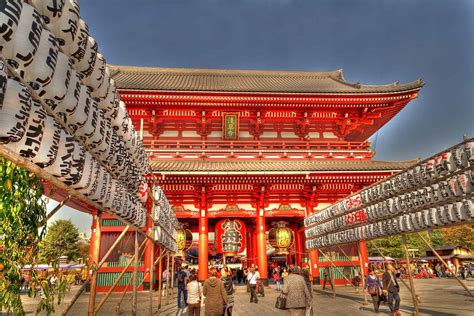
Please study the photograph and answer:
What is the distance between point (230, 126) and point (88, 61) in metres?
14.8

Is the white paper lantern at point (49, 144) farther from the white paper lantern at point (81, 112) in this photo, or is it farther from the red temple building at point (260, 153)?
the red temple building at point (260, 153)

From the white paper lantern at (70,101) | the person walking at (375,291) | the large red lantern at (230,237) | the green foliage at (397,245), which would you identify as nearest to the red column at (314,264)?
the large red lantern at (230,237)

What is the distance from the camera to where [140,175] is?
703cm

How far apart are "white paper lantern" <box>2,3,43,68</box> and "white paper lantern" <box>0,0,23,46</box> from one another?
0.15 feet

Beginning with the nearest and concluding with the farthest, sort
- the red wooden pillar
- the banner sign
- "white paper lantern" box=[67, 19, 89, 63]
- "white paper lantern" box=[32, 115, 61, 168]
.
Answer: "white paper lantern" box=[32, 115, 61, 168]
"white paper lantern" box=[67, 19, 89, 63]
the red wooden pillar
the banner sign

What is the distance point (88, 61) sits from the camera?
393cm

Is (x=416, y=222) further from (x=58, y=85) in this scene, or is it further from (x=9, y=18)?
(x=9, y=18)

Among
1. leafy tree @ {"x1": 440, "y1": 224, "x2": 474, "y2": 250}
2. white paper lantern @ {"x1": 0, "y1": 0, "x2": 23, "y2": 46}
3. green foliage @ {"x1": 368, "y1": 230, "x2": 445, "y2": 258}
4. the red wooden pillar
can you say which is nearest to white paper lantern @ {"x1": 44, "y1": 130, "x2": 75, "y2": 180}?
white paper lantern @ {"x1": 0, "y1": 0, "x2": 23, "y2": 46}

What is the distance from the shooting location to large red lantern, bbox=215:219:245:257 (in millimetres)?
16408

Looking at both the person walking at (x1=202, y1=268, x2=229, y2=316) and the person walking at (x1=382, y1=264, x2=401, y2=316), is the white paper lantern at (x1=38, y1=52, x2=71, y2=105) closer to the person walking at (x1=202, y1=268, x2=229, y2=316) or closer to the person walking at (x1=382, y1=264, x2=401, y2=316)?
the person walking at (x1=202, y1=268, x2=229, y2=316)

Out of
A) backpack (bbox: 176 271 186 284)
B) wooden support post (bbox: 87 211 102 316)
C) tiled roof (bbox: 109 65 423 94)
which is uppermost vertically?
tiled roof (bbox: 109 65 423 94)

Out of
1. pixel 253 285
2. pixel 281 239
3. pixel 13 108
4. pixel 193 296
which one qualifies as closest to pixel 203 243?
pixel 281 239

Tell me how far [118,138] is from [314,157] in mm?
13958

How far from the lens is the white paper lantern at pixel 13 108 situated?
2.40 metres
